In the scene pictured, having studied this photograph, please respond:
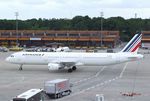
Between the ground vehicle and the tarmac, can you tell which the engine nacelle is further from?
the ground vehicle

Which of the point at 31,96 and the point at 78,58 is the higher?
the point at 78,58

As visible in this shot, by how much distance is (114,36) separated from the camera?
15412cm

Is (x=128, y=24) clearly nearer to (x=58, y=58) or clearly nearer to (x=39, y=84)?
A: (x=58, y=58)

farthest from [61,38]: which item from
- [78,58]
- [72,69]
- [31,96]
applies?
[31,96]

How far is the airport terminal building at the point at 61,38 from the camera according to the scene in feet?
506

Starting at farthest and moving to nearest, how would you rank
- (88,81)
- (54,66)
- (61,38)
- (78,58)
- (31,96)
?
1. (61,38)
2. (78,58)
3. (54,66)
4. (88,81)
5. (31,96)

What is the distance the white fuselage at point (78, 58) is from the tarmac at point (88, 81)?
1.72m

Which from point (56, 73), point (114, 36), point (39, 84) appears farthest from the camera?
point (114, 36)

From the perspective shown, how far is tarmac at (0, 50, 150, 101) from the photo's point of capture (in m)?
42.8

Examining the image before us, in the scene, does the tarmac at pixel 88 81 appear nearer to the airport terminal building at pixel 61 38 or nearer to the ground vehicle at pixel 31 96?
the ground vehicle at pixel 31 96

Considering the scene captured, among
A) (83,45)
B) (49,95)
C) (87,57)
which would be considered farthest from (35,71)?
(83,45)

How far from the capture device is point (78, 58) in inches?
2596

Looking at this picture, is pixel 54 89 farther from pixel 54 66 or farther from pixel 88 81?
pixel 54 66

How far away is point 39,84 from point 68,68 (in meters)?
15.3
